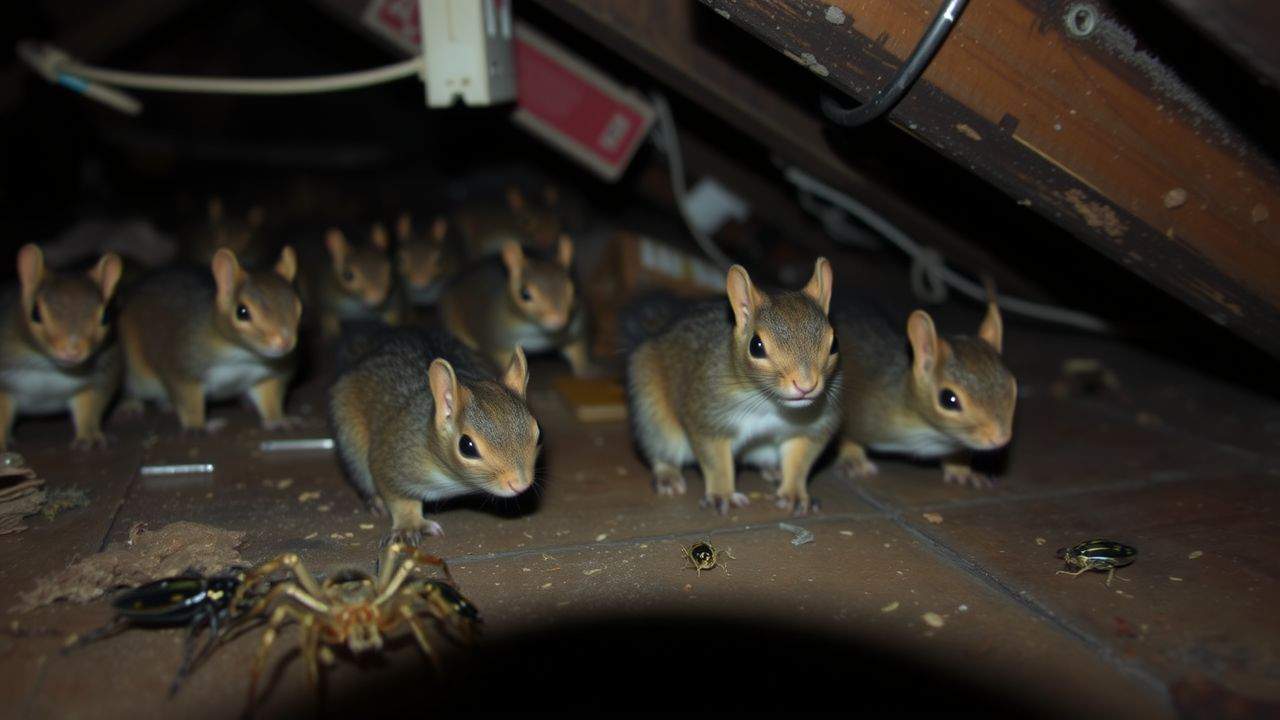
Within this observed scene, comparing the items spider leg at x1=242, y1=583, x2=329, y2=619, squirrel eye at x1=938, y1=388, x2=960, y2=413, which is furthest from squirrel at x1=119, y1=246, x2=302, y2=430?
squirrel eye at x1=938, y1=388, x2=960, y2=413

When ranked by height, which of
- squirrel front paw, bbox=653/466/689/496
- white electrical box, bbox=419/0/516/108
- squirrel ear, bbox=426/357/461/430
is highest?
white electrical box, bbox=419/0/516/108

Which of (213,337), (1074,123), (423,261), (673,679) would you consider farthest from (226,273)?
(1074,123)

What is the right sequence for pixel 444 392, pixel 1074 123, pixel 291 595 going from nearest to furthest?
1. pixel 291 595
2. pixel 1074 123
3. pixel 444 392

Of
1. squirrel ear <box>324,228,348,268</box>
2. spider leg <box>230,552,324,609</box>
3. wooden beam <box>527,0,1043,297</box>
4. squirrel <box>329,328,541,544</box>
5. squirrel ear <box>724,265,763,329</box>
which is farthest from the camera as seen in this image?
squirrel ear <box>324,228,348,268</box>

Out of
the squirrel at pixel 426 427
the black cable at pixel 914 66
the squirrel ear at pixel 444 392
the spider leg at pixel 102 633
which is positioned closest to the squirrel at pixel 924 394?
the black cable at pixel 914 66

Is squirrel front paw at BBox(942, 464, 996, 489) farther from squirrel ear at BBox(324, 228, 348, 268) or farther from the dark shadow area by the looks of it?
squirrel ear at BBox(324, 228, 348, 268)

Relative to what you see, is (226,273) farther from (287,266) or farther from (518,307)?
(518,307)

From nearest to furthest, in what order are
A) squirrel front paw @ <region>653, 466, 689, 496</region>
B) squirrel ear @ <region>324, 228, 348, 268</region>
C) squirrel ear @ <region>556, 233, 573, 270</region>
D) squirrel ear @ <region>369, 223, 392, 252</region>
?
squirrel front paw @ <region>653, 466, 689, 496</region>, squirrel ear @ <region>556, 233, 573, 270</region>, squirrel ear @ <region>324, 228, 348, 268</region>, squirrel ear @ <region>369, 223, 392, 252</region>
